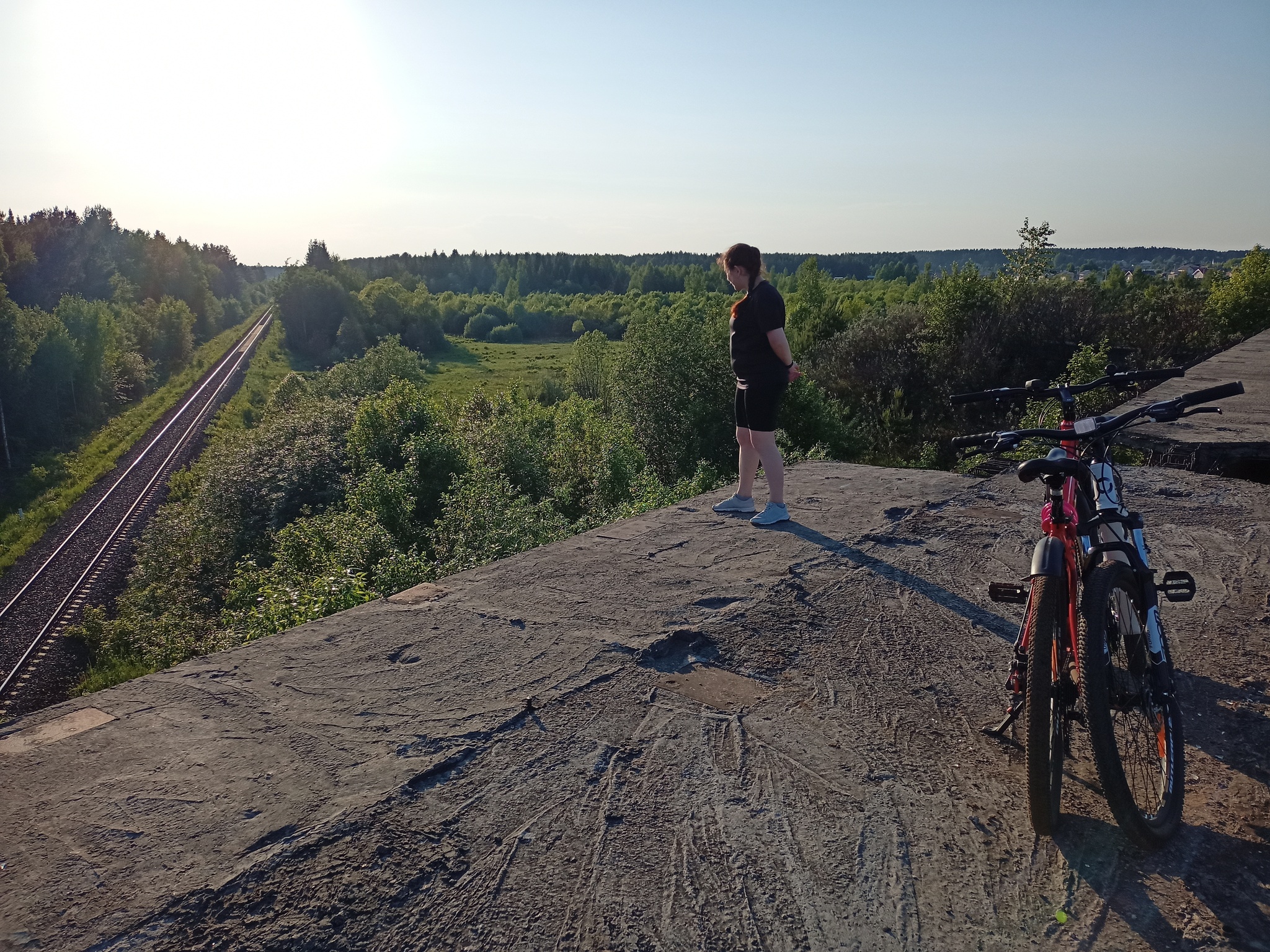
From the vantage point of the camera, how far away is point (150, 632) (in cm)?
2152

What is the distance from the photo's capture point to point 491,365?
9069 centimetres

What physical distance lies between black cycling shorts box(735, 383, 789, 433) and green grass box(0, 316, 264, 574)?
29525mm

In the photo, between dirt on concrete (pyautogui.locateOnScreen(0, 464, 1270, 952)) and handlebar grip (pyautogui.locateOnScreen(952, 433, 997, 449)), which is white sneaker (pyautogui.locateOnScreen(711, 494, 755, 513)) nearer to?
dirt on concrete (pyautogui.locateOnScreen(0, 464, 1270, 952))

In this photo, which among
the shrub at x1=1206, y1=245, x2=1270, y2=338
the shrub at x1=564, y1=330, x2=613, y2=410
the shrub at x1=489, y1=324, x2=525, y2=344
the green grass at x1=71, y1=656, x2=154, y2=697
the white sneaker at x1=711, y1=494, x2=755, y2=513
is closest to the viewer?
the white sneaker at x1=711, y1=494, x2=755, y2=513

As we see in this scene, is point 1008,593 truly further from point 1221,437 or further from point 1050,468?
point 1221,437

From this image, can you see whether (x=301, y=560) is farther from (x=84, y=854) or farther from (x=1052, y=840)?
(x=1052, y=840)

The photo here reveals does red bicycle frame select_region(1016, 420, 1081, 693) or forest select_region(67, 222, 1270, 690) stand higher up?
red bicycle frame select_region(1016, 420, 1081, 693)

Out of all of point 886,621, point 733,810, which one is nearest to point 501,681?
point 733,810

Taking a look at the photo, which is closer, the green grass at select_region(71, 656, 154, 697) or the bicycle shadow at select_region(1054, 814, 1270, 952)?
the bicycle shadow at select_region(1054, 814, 1270, 952)

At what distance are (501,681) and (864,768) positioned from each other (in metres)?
1.48

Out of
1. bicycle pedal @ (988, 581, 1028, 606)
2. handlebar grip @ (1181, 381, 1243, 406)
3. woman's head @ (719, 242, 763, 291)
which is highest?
woman's head @ (719, 242, 763, 291)

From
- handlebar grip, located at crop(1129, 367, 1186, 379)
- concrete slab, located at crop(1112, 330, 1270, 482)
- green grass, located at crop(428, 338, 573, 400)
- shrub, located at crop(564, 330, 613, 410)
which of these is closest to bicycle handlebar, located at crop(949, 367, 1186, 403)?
handlebar grip, located at crop(1129, 367, 1186, 379)

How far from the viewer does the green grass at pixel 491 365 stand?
71.5 m

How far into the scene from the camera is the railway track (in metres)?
20.6
